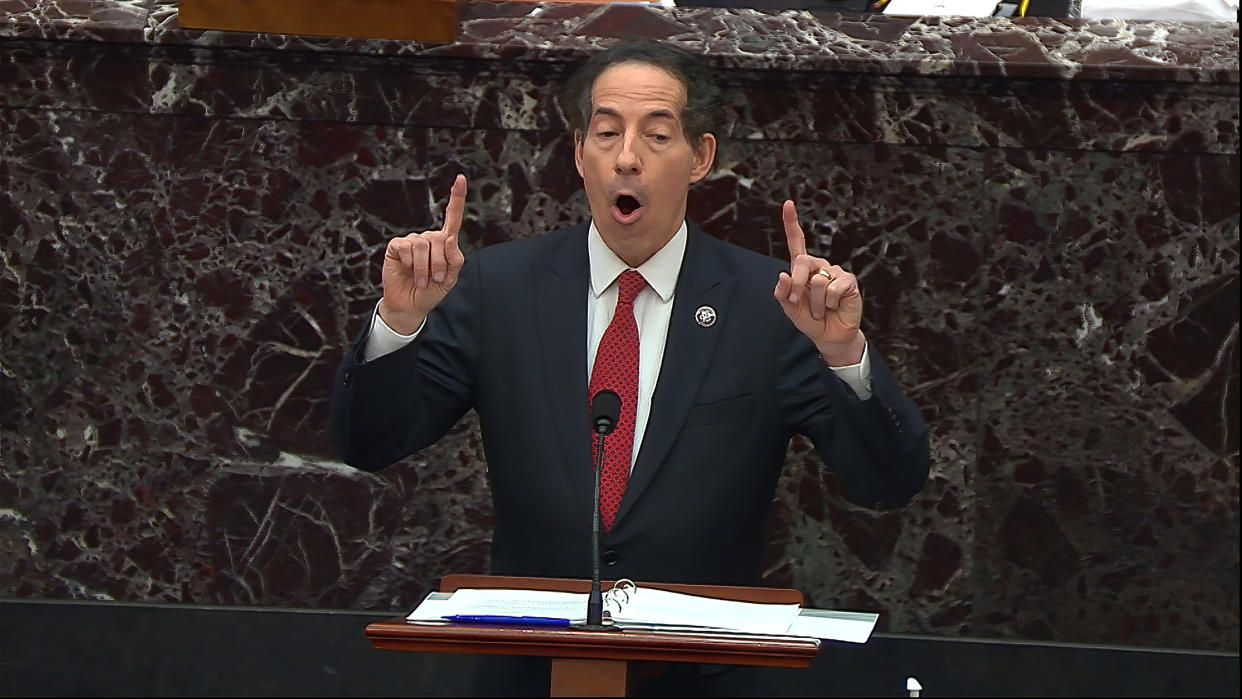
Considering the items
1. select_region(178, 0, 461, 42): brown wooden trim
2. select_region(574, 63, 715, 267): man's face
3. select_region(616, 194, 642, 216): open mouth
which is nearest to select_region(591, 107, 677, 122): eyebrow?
select_region(574, 63, 715, 267): man's face

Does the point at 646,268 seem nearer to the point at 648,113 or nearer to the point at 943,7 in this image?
the point at 648,113

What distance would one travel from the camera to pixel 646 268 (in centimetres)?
290

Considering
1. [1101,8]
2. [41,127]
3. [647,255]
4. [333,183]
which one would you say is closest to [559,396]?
[647,255]

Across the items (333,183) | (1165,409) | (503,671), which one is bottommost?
(503,671)

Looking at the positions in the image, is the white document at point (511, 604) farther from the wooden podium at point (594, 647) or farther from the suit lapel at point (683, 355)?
the suit lapel at point (683, 355)

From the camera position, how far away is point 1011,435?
354 centimetres

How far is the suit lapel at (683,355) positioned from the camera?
Answer: 278 cm

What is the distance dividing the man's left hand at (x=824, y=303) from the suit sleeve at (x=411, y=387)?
62 centimetres

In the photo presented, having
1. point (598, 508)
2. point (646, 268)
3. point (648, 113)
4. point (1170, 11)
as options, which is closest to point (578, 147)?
point (648, 113)

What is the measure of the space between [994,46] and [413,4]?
1.21 metres

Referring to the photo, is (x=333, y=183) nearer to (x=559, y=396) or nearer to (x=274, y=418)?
(x=274, y=418)

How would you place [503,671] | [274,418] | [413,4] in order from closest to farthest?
[503,671], [413,4], [274,418]

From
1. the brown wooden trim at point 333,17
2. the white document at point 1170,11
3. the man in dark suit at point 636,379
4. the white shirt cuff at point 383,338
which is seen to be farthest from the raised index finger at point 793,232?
the white document at point 1170,11

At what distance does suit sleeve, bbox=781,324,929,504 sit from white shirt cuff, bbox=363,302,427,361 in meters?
0.67
